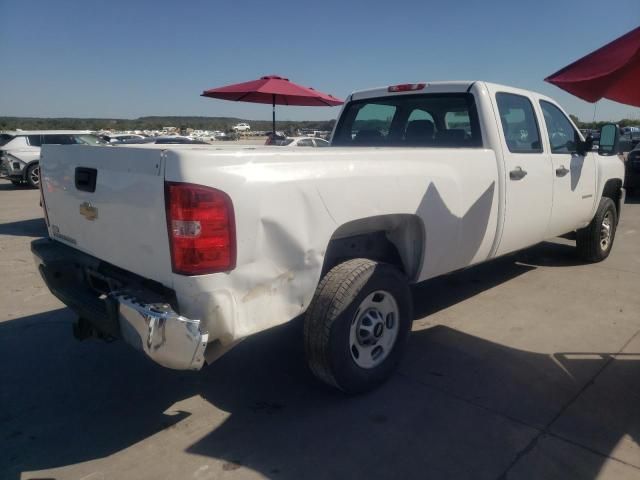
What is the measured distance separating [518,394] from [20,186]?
1765 centimetres

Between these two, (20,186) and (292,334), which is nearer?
(292,334)

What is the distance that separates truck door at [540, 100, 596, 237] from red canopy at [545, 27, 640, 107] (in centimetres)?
188

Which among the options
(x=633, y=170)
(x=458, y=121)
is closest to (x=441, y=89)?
(x=458, y=121)

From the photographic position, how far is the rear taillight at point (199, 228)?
7.21ft

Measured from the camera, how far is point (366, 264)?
2.95 metres

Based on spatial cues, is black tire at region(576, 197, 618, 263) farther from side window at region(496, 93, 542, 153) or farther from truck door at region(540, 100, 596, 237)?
side window at region(496, 93, 542, 153)

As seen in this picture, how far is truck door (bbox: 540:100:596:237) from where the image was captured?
4.68 metres

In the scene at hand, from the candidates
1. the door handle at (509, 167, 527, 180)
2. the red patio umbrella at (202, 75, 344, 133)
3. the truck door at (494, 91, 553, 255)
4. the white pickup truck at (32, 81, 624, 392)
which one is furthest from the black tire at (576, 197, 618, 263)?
the red patio umbrella at (202, 75, 344, 133)

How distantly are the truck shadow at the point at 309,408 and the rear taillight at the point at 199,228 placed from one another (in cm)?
106

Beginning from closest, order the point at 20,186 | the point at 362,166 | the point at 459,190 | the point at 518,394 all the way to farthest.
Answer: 1. the point at 362,166
2. the point at 518,394
3. the point at 459,190
4. the point at 20,186

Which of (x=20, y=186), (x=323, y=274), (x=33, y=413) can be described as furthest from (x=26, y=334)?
(x=20, y=186)

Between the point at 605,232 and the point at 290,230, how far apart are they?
5.30 meters

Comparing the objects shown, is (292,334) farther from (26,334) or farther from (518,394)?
(26,334)

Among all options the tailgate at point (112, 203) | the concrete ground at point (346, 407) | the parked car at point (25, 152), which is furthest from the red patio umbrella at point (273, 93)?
the tailgate at point (112, 203)
